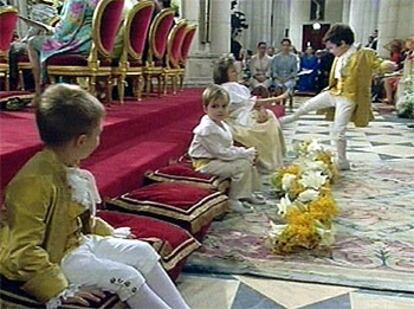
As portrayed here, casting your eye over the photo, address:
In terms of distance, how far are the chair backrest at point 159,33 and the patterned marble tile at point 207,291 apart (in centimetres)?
414

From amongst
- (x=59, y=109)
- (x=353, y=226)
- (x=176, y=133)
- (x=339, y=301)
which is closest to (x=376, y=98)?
(x=176, y=133)

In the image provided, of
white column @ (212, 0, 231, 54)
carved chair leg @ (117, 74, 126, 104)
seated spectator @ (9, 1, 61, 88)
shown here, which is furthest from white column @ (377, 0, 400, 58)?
carved chair leg @ (117, 74, 126, 104)

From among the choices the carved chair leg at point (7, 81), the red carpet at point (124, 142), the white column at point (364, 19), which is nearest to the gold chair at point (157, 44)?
the red carpet at point (124, 142)

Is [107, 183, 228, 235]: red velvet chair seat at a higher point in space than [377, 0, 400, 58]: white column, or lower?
lower

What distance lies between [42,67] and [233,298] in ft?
10.6

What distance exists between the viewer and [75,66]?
4.94 meters

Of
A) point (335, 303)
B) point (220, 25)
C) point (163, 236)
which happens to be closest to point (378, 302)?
Result: point (335, 303)

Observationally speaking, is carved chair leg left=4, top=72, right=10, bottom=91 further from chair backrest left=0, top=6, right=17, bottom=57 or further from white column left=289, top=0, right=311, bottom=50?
white column left=289, top=0, right=311, bottom=50

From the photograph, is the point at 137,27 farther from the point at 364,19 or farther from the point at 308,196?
the point at 364,19

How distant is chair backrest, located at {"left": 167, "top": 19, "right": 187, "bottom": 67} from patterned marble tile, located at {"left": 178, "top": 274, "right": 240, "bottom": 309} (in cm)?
481

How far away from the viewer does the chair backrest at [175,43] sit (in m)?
7.04

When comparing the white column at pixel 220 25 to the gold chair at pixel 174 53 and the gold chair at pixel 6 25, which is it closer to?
the gold chair at pixel 174 53

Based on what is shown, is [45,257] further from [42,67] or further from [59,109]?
[42,67]

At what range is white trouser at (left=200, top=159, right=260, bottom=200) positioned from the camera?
11.4 ft
